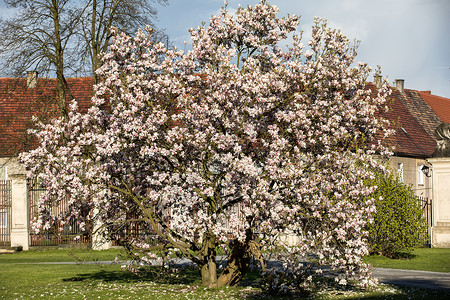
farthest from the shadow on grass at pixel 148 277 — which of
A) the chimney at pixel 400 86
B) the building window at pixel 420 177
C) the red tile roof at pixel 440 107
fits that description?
the red tile roof at pixel 440 107

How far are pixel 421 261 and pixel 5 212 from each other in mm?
19317

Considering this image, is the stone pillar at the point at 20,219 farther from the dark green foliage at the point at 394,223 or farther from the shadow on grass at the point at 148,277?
the dark green foliage at the point at 394,223

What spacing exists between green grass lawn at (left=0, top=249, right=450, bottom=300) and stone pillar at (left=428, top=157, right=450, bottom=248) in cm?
1218

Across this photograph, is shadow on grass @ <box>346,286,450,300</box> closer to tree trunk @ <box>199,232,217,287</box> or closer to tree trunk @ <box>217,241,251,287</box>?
tree trunk @ <box>217,241,251,287</box>

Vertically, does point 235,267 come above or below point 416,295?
above

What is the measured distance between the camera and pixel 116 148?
11.8 metres

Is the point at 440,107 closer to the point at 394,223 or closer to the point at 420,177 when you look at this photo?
the point at 420,177

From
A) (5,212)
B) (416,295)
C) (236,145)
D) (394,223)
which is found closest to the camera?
(236,145)

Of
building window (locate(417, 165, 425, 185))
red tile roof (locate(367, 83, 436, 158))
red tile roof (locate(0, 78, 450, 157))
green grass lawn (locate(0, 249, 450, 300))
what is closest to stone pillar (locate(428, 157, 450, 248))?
red tile roof (locate(0, 78, 450, 157))

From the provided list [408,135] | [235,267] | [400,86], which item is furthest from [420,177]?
[235,267]

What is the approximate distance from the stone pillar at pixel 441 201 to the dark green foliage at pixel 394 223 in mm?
3333

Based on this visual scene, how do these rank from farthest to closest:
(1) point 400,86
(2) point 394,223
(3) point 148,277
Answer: (1) point 400,86 → (2) point 394,223 → (3) point 148,277

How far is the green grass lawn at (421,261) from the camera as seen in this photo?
59.3 ft

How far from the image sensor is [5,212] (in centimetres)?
2741
